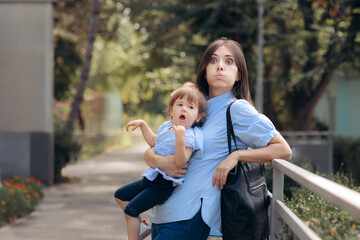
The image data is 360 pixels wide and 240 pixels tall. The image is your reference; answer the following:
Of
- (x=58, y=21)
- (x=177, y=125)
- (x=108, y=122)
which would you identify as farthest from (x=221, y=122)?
(x=108, y=122)

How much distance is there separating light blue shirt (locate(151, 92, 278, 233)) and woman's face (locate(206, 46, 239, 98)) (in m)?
0.16

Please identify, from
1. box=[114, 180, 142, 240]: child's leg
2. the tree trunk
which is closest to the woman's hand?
box=[114, 180, 142, 240]: child's leg

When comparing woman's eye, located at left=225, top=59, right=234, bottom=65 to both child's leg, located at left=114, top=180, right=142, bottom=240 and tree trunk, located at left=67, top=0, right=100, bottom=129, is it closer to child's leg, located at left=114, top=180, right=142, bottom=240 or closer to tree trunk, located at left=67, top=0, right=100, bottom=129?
child's leg, located at left=114, top=180, right=142, bottom=240

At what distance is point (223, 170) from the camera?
306cm

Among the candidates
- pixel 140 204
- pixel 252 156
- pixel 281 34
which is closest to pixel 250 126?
pixel 252 156

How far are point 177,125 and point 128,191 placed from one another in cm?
57

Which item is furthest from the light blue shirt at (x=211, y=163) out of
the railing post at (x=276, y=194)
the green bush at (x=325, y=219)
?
the railing post at (x=276, y=194)

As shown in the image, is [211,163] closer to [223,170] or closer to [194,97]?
[223,170]

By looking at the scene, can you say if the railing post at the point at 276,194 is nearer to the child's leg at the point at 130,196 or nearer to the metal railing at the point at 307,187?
the metal railing at the point at 307,187

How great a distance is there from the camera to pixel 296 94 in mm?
19375

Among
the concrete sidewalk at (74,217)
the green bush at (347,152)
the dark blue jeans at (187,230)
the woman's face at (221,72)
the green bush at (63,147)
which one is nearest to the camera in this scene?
the dark blue jeans at (187,230)

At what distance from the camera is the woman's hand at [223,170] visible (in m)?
3.05

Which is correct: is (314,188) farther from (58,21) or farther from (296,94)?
(58,21)

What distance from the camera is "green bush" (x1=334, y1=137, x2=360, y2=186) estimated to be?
13.7 meters
